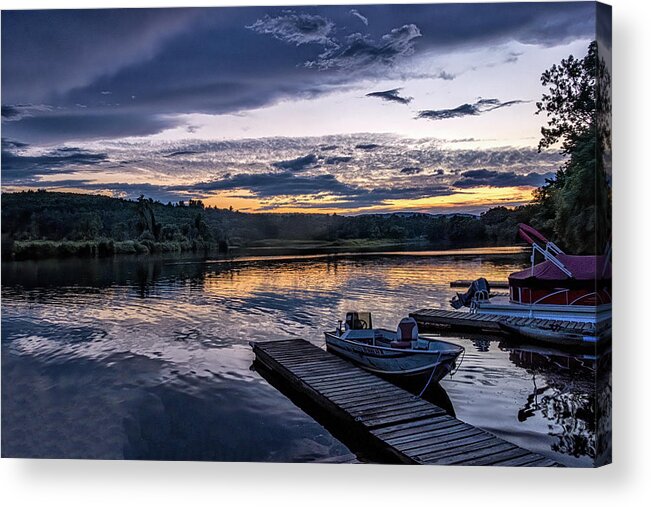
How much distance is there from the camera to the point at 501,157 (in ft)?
28.8

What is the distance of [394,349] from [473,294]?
117 centimetres

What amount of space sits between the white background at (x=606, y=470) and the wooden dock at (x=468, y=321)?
1.17 metres

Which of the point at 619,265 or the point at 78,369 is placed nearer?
the point at 619,265


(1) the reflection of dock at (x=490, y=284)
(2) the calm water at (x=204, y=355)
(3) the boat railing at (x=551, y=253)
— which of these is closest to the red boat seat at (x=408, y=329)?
(2) the calm water at (x=204, y=355)

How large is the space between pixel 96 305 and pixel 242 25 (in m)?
3.72

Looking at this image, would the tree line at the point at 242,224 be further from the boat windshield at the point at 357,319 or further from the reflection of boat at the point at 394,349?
the reflection of boat at the point at 394,349

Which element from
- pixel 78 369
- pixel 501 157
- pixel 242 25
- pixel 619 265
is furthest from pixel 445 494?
pixel 242 25

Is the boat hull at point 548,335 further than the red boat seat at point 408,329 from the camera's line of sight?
No

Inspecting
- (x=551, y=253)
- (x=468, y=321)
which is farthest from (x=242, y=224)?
(x=551, y=253)

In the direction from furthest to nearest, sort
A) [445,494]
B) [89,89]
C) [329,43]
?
[89,89] → [329,43] → [445,494]

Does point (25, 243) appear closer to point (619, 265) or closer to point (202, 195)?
point (202, 195)

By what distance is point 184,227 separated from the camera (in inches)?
383

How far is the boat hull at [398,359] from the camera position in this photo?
933cm

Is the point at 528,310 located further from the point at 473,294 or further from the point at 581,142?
the point at 581,142
